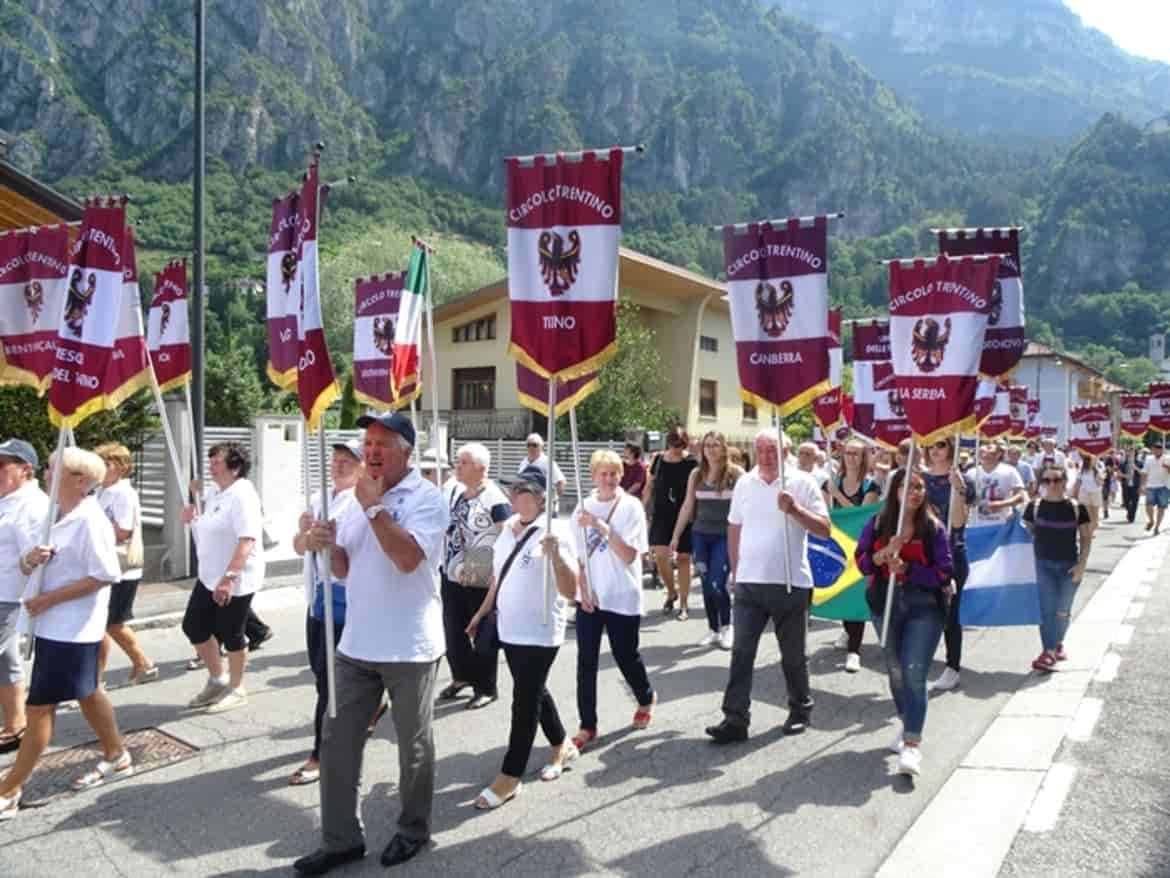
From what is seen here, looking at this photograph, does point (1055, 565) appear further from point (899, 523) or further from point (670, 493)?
point (670, 493)


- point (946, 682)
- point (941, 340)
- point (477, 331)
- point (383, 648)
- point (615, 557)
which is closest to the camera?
point (383, 648)

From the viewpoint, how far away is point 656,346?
37.8 m

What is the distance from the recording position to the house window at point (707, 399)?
38.5 metres

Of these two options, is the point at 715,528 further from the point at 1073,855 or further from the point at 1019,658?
the point at 1073,855

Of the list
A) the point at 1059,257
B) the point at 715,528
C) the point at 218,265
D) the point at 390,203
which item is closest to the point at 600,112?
the point at 390,203

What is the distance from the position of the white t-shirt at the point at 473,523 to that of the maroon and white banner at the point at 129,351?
2.61 metres

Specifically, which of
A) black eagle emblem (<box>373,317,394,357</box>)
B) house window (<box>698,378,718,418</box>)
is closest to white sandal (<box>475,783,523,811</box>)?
black eagle emblem (<box>373,317,394,357</box>)

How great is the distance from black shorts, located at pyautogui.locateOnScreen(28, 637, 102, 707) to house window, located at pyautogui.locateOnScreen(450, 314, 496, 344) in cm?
3054

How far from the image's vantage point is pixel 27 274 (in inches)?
316

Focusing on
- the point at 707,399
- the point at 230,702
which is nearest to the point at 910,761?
the point at 230,702

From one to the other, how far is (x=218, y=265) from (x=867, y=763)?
77.2 m

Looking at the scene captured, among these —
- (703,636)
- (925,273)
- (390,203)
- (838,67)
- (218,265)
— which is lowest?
(703,636)

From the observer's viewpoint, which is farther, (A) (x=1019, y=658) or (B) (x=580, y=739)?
(A) (x=1019, y=658)

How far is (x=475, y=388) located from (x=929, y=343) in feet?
100
